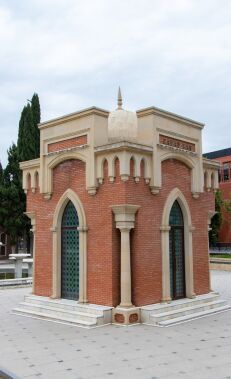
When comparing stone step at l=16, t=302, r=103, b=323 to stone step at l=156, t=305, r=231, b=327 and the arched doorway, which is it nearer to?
stone step at l=156, t=305, r=231, b=327

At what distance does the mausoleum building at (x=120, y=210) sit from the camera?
10.5 meters

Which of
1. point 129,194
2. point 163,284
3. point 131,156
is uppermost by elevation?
point 131,156

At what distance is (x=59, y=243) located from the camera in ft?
39.5

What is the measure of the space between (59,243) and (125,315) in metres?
3.19

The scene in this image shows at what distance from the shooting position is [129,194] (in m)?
10.5

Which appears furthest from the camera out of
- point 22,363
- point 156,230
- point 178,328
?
point 156,230

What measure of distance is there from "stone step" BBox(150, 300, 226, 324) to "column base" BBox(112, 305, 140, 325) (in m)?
0.41

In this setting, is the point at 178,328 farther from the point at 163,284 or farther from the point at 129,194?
the point at 129,194

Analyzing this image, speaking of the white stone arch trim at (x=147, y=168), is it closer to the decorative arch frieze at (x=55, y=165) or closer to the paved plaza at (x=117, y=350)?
the decorative arch frieze at (x=55, y=165)

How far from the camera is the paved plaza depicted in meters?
6.68

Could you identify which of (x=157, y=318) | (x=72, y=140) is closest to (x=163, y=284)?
(x=157, y=318)

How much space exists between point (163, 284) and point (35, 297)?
12.8 feet

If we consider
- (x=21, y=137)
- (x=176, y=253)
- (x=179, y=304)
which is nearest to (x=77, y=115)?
(x=176, y=253)

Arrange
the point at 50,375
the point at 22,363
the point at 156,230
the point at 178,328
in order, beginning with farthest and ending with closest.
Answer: the point at 156,230, the point at 178,328, the point at 22,363, the point at 50,375
